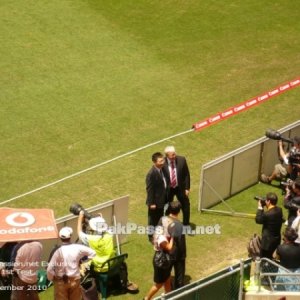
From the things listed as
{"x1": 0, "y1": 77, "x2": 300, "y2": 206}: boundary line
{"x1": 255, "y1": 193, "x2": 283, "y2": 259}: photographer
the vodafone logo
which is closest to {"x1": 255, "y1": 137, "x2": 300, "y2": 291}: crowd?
{"x1": 255, "y1": 193, "x2": 283, "y2": 259}: photographer

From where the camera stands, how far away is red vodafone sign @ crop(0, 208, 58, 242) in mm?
13250

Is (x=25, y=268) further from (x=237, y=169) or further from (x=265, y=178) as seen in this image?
(x=265, y=178)

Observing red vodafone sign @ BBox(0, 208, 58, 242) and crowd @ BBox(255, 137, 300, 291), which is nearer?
red vodafone sign @ BBox(0, 208, 58, 242)

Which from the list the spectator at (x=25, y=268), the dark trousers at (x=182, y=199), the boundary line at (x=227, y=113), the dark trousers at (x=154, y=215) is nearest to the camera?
the spectator at (x=25, y=268)

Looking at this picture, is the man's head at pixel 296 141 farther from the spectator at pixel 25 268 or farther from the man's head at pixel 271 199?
the spectator at pixel 25 268

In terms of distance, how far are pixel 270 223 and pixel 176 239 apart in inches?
69.6

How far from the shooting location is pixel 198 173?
60.7 feet

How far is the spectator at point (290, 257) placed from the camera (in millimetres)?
13656

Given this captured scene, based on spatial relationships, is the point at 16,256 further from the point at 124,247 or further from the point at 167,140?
the point at 167,140

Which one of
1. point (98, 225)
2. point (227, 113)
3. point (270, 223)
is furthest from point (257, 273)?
point (227, 113)

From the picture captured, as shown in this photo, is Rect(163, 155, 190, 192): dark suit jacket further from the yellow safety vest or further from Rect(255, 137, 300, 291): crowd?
the yellow safety vest

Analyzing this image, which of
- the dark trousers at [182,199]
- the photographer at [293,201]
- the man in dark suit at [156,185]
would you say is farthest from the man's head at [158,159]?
the photographer at [293,201]

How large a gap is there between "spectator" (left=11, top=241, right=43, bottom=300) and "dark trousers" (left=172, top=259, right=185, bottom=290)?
232cm

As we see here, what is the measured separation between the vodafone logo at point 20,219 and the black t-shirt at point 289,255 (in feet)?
13.1
